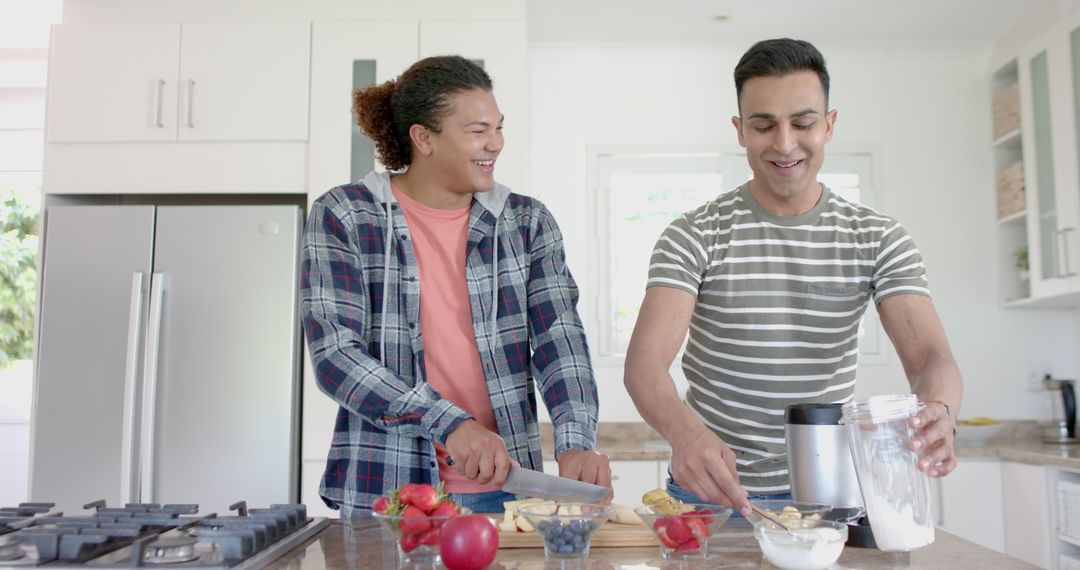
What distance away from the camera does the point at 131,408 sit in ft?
9.59

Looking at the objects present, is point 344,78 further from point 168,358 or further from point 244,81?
point 168,358

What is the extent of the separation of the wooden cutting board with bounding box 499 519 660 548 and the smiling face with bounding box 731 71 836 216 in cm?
65

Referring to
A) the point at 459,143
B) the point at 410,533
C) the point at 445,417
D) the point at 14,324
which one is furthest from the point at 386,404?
the point at 14,324

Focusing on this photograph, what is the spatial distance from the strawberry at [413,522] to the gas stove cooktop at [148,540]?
0.58ft

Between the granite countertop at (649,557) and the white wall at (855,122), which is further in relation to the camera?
the white wall at (855,122)

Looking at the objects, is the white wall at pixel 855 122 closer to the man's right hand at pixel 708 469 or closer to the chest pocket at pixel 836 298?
the chest pocket at pixel 836 298

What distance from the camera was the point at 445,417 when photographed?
137cm

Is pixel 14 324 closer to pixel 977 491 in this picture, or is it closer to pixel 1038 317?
pixel 977 491

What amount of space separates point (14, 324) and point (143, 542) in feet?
12.4

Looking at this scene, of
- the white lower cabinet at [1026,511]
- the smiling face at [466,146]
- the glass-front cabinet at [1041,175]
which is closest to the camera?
the smiling face at [466,146]

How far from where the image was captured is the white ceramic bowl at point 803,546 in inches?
38.9

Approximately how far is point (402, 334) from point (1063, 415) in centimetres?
304

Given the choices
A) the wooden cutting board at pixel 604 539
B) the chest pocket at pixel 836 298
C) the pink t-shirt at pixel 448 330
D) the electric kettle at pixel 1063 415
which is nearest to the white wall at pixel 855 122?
the electric kettle at pixel 1063 415

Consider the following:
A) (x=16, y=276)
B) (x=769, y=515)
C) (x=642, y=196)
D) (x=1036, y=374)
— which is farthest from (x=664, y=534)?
(x=16, y=276)
